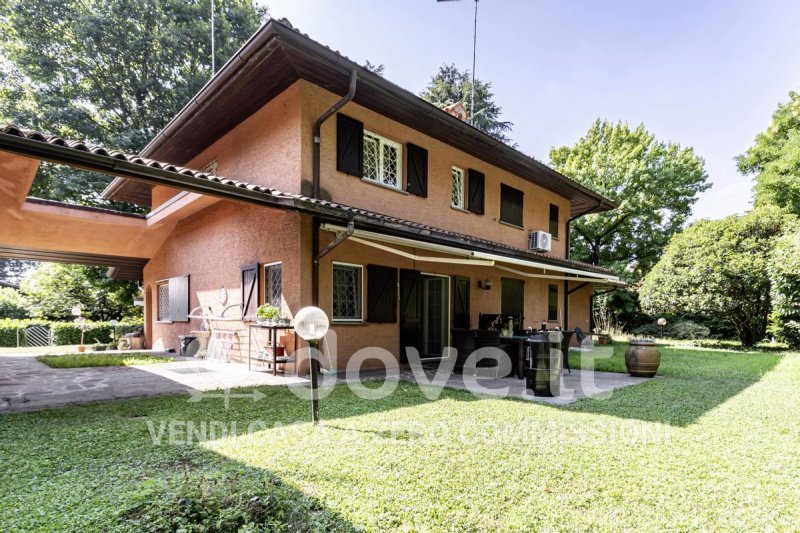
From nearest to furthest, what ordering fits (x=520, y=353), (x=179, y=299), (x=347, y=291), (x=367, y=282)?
(x=520, y=353) → (x=347, y=291) → (x=367, y=282) → (x=179, y=299)

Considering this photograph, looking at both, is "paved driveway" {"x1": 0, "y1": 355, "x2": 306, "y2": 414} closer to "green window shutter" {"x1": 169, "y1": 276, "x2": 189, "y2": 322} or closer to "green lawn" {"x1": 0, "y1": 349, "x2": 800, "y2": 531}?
"green lawn" {"x1": 0, "y1": 349, "x2": 800, "y2": 531}

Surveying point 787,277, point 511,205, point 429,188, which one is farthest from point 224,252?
point 787,277

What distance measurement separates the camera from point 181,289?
13.3m

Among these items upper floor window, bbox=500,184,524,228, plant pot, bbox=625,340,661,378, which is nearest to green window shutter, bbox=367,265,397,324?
plant pot, bbox=625,340,661,378

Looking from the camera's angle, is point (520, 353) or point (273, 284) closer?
point (520, 353)

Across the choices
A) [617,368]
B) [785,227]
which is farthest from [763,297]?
[617,368]

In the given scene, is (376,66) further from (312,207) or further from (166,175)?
(166,175)

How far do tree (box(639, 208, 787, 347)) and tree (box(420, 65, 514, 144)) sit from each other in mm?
17163

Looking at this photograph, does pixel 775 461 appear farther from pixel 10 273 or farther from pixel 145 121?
pixel 10 273

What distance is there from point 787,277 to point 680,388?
36.3ft

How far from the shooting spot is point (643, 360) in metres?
9.32

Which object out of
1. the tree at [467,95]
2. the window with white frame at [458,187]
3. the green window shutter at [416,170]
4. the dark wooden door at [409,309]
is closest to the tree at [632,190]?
the tree at [467,95]

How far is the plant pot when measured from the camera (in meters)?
9.32

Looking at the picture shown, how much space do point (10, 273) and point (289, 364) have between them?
6458 cm
